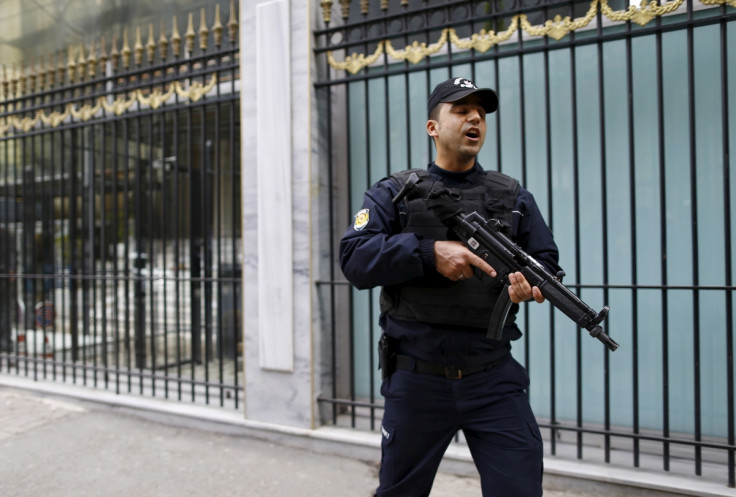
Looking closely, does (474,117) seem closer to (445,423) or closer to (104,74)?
(445,423)

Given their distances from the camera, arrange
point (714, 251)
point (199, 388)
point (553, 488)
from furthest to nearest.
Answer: point (199, 388) → point (714, 251) → point (553, 488)

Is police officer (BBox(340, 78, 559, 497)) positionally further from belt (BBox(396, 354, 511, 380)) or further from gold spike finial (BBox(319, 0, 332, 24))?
gold spike finial (BBox(319, 0, 332, 24))

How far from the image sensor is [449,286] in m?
2.04

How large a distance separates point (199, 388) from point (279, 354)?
159 cm

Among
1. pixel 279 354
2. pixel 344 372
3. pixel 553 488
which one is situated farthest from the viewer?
pixel 344 372

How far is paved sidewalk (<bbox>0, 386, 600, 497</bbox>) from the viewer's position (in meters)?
3.13

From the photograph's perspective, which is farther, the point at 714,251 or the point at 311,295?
the point at 311,295

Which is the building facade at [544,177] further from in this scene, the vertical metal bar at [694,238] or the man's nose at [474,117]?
the man's nose at [474,117]

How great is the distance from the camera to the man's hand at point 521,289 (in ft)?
5.90

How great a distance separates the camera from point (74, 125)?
5.02 meters

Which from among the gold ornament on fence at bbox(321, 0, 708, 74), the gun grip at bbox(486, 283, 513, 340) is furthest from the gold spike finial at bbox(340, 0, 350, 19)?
the gun grip at bbox(486, 283, 513, 340)

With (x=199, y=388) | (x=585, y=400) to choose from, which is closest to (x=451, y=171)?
(x=585, y=400)

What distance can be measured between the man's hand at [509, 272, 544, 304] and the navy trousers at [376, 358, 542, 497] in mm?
392

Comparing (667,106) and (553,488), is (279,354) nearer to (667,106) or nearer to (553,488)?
(553,488)
